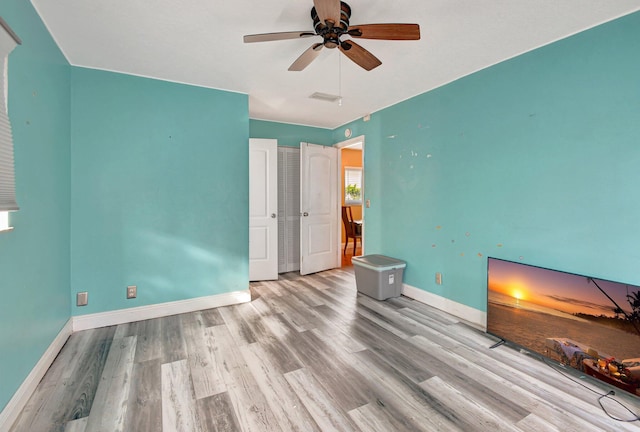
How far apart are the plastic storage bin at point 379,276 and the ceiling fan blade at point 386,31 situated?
242 cm

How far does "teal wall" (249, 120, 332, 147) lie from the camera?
4656 mm

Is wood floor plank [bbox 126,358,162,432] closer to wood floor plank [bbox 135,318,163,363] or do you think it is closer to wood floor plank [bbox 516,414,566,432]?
wood floor plank [bbox 135,318,163,363]

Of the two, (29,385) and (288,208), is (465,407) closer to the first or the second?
(29,385)

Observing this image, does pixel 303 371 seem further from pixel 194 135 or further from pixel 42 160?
pixel 194 135

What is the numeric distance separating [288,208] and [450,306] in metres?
2.81

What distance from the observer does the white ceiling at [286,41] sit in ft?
Result: 6.19

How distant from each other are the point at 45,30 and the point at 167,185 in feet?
4.80

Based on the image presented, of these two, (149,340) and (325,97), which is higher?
(325,97)

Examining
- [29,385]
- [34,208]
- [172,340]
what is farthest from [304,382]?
[34,208]

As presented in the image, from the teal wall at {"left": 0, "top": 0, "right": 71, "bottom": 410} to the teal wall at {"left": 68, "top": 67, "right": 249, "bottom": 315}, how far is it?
18 cm

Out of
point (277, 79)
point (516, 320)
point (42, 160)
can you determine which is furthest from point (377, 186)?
point (42, 160)

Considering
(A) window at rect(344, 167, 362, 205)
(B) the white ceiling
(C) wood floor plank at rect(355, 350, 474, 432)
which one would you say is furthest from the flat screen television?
(A) window at rect(344, 167, 362, 205)

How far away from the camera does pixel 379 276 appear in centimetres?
345

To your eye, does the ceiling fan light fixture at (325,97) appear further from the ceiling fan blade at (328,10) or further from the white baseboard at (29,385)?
the white baseboard at (29,385)
